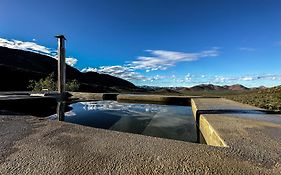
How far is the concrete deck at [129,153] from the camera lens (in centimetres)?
219

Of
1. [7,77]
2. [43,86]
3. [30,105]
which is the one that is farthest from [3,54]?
[30,105]

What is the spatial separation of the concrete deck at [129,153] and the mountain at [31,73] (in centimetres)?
3660

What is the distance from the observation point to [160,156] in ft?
8.23

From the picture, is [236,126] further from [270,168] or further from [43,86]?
[43,86]

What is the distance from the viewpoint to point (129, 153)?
261cm

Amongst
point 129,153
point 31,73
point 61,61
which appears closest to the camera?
point 129,153

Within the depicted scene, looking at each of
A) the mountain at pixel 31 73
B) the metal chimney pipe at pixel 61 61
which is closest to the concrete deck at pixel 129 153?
the metal chimney pipe at pixel 61 61

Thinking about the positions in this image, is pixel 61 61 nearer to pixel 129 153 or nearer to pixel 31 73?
pixel 129 153

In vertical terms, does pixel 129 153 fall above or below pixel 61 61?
Result: below

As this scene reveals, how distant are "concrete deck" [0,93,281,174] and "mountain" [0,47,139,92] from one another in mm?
36602

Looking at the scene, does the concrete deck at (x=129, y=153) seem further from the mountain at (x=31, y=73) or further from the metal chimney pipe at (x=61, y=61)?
the mountain at (x=31, y=73)

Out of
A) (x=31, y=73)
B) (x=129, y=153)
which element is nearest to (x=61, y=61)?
(x=129, y=153)

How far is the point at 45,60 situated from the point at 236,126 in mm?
107375

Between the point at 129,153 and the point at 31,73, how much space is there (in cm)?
6252
